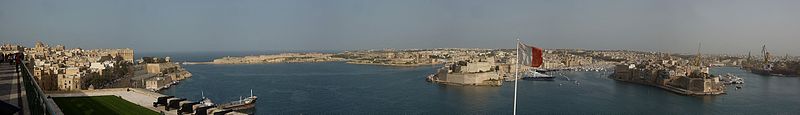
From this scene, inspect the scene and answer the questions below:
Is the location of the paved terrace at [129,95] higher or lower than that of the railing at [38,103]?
lower

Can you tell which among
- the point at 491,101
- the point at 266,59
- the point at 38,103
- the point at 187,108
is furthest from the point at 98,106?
the point at 266,59

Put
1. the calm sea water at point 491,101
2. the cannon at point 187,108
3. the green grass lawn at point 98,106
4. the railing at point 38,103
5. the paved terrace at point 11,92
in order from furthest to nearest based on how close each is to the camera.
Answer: the calm sea water at point 491,101
the cannon at point 187,108
the green grass lawn at point 98,106
the paved terrace at point 11,92
the railing at point 38,103

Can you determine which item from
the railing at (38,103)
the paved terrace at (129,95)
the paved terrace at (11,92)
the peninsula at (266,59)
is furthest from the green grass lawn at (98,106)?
the peninsula at (266,59)

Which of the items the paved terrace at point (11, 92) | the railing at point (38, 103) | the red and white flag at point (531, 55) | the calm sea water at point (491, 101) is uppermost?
the red and white flag at point (531, 55)

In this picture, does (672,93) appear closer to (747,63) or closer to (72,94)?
(72,94)

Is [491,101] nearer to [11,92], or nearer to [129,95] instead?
[129,95]

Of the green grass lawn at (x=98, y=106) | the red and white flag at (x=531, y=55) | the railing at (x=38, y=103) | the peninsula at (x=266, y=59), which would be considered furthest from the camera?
the peninsula at (x=266, y=59)

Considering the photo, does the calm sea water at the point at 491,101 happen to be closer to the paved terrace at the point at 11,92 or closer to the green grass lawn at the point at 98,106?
the green grass lawn at the point at 98,106

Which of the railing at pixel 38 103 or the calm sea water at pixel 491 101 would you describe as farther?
the calm sea water at pixel 491 101

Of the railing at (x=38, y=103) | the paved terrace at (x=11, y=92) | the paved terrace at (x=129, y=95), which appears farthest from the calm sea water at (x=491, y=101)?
the railing at (x=38, y=103)

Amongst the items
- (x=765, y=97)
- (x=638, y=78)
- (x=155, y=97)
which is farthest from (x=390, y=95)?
(x=638, y=78)
